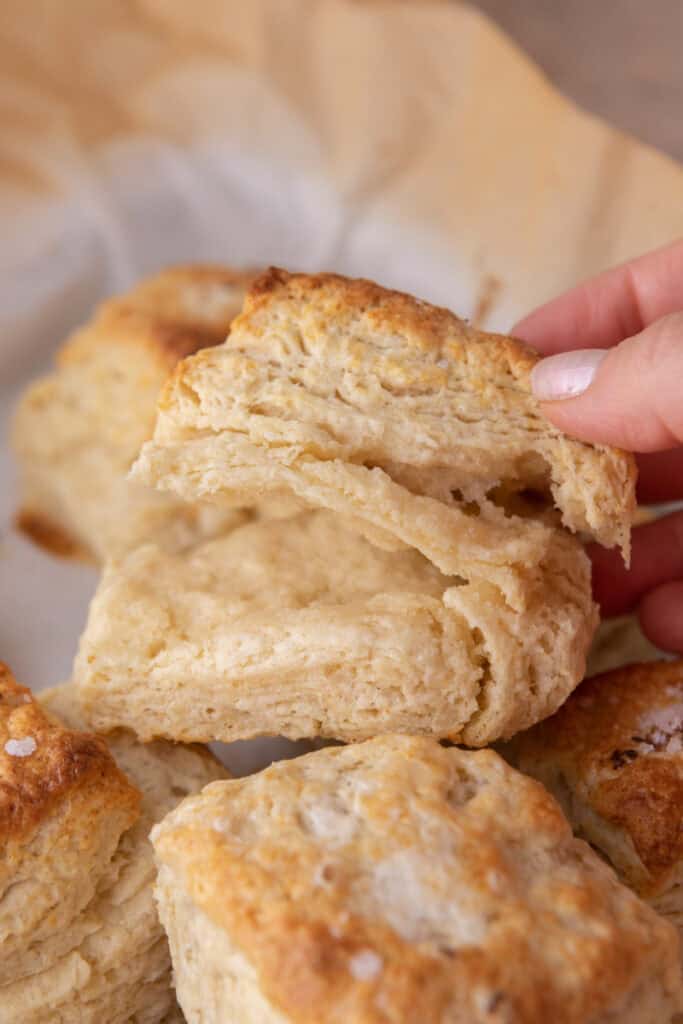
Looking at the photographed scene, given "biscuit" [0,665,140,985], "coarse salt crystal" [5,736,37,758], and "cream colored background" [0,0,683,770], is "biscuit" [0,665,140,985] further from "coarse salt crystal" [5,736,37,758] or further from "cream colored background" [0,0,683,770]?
"cream colored background" [0,0,683,770]

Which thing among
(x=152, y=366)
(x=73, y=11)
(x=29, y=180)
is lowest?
(x=152, y=366)

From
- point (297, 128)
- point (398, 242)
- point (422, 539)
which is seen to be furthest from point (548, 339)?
point (297, 128)

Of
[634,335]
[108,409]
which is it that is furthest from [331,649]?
[108,409]

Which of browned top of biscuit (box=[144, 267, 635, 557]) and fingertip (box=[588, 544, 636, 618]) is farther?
fingertip (box=[588, 544, 636, 618])

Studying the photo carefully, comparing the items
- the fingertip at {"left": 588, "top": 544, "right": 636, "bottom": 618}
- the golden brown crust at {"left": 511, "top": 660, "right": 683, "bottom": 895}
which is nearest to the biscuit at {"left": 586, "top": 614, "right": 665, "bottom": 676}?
the fingertip at {"left": 588, "top": 544, "right": 636, "bottom": 618}

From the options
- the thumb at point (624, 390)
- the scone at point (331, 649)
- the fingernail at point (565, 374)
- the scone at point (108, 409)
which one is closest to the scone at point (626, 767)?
the scone at point (331, 649)

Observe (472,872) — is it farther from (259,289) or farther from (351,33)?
(351,33)

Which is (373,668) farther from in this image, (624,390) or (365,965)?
(624,390)
